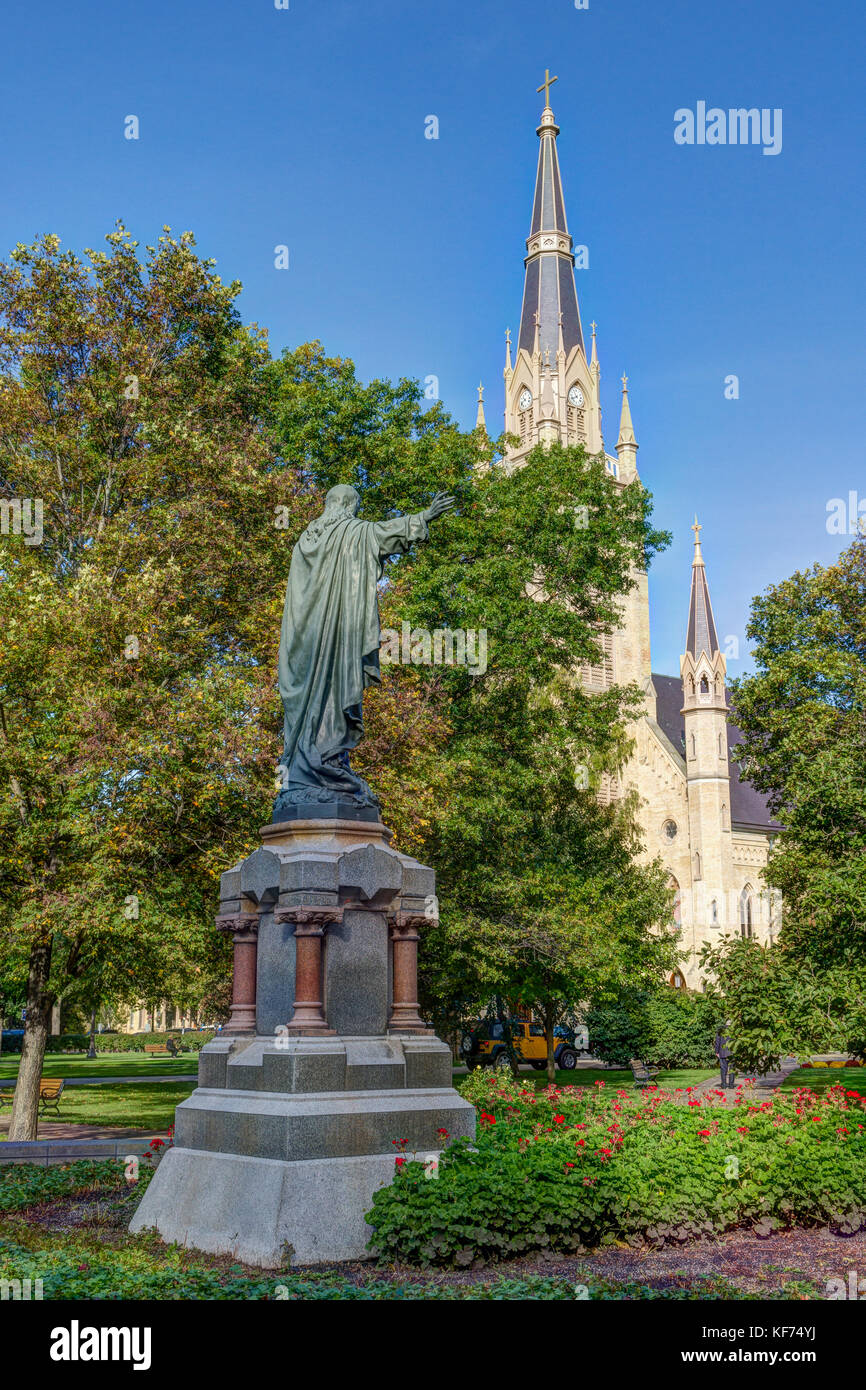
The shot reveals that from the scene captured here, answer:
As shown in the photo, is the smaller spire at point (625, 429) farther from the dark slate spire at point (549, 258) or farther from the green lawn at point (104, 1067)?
the green lawn at point (104, 1067)

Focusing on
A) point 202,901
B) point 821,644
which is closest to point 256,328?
point 202,901

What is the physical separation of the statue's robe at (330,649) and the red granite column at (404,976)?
43.1 inches

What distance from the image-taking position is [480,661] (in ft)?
83.6

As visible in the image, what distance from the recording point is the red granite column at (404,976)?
386 inches

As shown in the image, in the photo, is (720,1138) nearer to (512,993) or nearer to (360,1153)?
(360,1153)

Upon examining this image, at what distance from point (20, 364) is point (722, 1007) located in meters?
16.8

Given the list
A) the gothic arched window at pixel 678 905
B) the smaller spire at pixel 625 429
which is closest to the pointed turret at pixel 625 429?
the smaller spire at pixel 625 429

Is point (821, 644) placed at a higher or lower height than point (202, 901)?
higher

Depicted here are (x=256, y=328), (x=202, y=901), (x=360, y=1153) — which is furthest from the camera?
(x=256, y=328)

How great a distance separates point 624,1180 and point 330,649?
16.2ft

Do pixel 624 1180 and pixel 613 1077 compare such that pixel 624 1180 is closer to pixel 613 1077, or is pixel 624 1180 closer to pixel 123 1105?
pixel 123 1105

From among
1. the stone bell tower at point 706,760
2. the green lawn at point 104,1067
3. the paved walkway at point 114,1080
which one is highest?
the stone bell tower at point 706,760

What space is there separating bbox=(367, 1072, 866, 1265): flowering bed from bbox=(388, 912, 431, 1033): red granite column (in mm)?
1027

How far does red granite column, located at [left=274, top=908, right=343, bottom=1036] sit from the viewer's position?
9141mm
